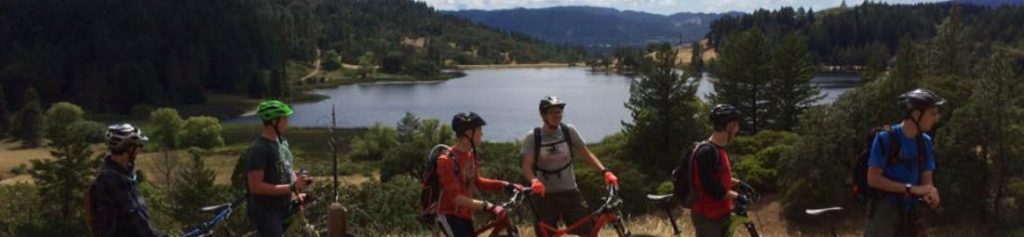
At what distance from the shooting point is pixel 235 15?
194 meters

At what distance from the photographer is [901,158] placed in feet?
21.7

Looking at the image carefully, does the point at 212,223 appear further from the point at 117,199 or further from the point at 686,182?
the point at 686,182

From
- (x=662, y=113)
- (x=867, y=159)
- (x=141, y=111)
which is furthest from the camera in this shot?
(x=141, y=111)

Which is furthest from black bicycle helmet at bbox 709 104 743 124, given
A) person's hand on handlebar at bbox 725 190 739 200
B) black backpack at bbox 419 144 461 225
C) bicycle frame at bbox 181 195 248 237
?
bicycle frame at bbox 181 195 248 237

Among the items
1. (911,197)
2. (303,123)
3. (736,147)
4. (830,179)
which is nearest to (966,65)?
(736,147)

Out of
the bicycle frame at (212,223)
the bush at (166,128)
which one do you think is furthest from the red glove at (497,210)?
the bush at (166,128)

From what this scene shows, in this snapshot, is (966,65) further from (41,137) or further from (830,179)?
(41,137)

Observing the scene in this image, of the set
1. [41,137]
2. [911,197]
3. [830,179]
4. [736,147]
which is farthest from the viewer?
[41,137]

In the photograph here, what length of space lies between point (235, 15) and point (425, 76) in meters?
42.6

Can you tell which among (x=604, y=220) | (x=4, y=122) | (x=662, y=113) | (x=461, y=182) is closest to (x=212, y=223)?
(x=461, y=182)

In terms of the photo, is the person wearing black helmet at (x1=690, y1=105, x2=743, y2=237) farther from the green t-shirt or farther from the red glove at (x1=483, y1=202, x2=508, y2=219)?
the green t-shirt

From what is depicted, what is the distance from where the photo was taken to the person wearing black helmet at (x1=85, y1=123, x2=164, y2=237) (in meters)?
5.81

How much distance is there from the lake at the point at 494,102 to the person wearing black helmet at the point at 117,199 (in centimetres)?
6777

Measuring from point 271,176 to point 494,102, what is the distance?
387 feet
